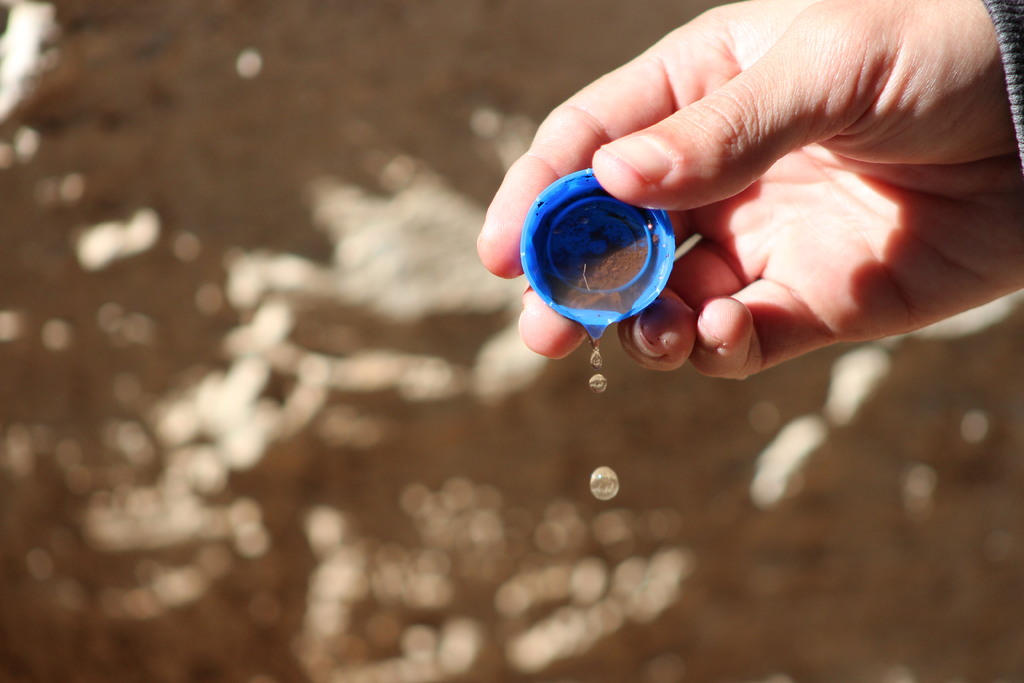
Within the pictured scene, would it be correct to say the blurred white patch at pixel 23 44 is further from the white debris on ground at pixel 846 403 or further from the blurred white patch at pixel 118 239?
the white debris on ground at pixel 846 403

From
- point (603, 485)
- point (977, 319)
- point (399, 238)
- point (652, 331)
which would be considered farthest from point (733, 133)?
point (977, 319)

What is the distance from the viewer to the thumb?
2.31 ft

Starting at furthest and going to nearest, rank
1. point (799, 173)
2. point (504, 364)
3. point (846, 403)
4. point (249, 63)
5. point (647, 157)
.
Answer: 1. point (846, 403)
2. point (504, 364)
3. point (249, 63)
4. point (799, 173)
5. point (647, 157)

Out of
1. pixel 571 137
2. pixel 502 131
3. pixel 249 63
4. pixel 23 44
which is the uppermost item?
pixel 23 44

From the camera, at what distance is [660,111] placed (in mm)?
975

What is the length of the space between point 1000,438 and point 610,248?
3.24 feet

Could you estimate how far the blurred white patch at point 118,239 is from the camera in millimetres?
1198

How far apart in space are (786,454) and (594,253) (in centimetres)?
74

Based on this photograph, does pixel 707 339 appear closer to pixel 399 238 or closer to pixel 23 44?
pixel 399 238

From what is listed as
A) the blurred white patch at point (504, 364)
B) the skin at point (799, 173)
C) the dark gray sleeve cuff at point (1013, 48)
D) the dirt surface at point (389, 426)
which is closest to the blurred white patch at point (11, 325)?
the dirt surface at point (389, 426)

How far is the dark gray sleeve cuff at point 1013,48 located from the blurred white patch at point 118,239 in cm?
104

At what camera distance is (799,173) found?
3.37 ft

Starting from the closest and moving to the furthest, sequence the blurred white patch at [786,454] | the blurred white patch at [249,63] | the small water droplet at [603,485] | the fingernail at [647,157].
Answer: the fingernail at [647,157], the small water droplet at [603,485], the blurred white patch at [249,63], the blurred white patch at [786,454]

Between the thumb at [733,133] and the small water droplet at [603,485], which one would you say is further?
the small water droplet at [603,485]
